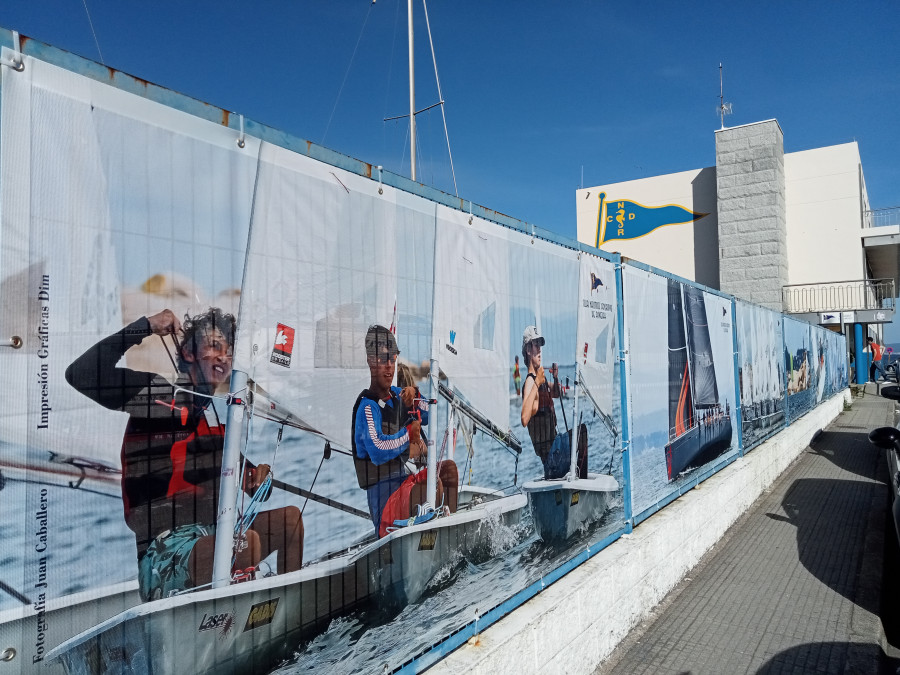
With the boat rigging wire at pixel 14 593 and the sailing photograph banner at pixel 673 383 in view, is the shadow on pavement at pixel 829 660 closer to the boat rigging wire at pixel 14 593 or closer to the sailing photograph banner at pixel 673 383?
the sailing photograph banner at pixel 673 383

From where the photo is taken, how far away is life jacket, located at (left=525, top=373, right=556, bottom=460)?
11.7ft

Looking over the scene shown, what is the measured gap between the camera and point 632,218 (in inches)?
1022

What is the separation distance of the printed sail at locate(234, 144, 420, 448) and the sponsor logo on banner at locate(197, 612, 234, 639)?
61cm

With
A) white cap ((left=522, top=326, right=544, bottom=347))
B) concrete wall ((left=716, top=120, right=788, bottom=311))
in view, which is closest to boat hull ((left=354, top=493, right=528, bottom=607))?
white cap ((left=522, top=326, right=544, bottom=347))

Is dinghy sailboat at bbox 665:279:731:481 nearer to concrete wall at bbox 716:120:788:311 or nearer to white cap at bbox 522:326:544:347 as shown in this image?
white cap at bbox 522:326:544:347

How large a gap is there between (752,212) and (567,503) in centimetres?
2135

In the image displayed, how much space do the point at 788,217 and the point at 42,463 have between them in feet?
86.1

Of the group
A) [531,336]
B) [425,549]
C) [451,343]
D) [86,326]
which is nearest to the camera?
[86,326]

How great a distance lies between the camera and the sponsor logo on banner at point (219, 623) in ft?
6.02

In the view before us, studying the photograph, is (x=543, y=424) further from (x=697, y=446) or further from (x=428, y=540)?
(x=697, y=446)

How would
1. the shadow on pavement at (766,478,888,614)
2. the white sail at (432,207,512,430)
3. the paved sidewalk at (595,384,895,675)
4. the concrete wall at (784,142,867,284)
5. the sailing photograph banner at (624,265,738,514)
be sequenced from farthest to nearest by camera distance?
the concrete wall at (784,142,867,284) → the shadow on pavement at (766,478,888,614) → the sailing photograph banner at (624,265,738,514) → the paved sidewalk at (595,384,895,675) → the white sail at (432,207,512,430)

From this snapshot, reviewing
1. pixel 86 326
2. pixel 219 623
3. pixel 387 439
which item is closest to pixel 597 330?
pixel 387 439

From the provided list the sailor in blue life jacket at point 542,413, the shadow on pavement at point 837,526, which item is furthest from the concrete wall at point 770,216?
the sailor in blue life jacket at point 542,413

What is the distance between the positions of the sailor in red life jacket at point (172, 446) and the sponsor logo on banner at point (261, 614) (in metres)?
0.15
